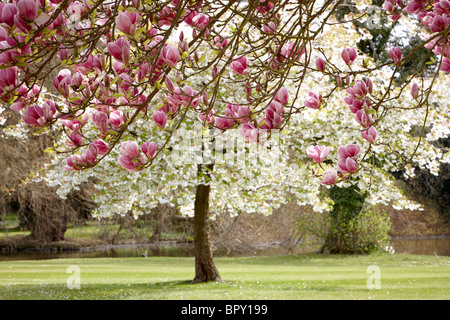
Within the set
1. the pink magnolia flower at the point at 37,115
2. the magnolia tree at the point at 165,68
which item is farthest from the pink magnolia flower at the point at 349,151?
the pink magnolia flower at the point at 37,115

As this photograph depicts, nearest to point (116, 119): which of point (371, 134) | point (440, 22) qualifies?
point (371, 134)

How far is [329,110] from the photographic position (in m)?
7.64

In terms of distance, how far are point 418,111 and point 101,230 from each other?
16.1m

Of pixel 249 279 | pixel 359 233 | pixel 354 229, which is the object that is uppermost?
pixel 354 229

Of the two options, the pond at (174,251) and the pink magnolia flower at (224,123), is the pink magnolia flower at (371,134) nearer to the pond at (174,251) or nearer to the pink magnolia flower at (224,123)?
the pink magnolia flower at (224,123)

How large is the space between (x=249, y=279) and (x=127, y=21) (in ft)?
28.6

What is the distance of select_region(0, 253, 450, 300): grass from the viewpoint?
7508 millimetres

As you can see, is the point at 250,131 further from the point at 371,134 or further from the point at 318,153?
the point at 371,134

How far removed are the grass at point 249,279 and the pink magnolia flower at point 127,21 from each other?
600cm

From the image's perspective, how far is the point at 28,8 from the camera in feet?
4.50

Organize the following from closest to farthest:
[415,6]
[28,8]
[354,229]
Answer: [28,8] → [415,6] → [354,229]

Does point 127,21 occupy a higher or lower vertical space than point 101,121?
higher

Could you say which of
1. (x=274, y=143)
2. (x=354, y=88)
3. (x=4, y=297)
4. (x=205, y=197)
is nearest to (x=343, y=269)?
(x=205, y=197)

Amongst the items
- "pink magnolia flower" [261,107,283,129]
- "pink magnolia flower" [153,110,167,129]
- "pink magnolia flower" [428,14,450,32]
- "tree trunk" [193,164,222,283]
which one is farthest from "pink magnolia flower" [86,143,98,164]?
"tree trunk" [193,164,222,283]
